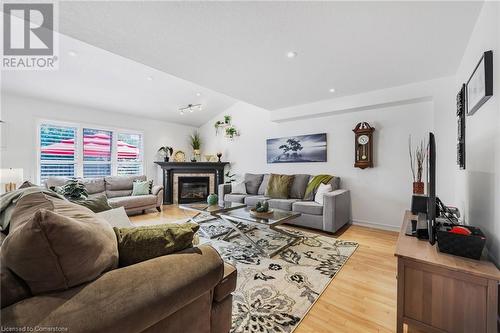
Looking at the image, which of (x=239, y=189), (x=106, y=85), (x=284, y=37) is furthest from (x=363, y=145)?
(x=106, y=85)

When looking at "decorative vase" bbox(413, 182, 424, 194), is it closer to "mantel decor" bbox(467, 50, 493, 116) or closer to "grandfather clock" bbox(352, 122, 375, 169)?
"grandfather clock" bbox(352, 122, 375, 169)

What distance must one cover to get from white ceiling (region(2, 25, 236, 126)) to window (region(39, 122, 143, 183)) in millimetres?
634

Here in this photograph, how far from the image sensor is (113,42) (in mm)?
2193

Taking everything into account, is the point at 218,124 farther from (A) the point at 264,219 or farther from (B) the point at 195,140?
(A) the point at 264,219

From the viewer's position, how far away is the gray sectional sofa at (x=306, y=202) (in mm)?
3237

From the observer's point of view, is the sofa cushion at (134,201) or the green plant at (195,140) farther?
the green plant at (195,140)

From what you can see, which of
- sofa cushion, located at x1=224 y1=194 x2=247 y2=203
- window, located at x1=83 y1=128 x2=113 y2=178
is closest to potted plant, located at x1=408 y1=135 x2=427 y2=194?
sofa cushion, located at x1=224 y1=194 x2=247 y2=203

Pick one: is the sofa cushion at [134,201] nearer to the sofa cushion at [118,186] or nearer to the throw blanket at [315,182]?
the sofa cushion at [118,186]

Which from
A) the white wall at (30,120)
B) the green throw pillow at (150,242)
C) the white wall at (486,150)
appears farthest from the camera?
the white wall at (30,120)

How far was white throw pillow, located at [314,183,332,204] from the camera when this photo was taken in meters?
3.55

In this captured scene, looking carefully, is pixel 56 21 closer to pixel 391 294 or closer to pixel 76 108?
pixel 76 108

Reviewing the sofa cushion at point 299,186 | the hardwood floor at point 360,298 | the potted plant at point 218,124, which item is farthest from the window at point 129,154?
the hardwood floor at point 360,298

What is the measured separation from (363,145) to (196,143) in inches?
188

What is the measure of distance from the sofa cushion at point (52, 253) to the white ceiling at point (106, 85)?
3485 mm
